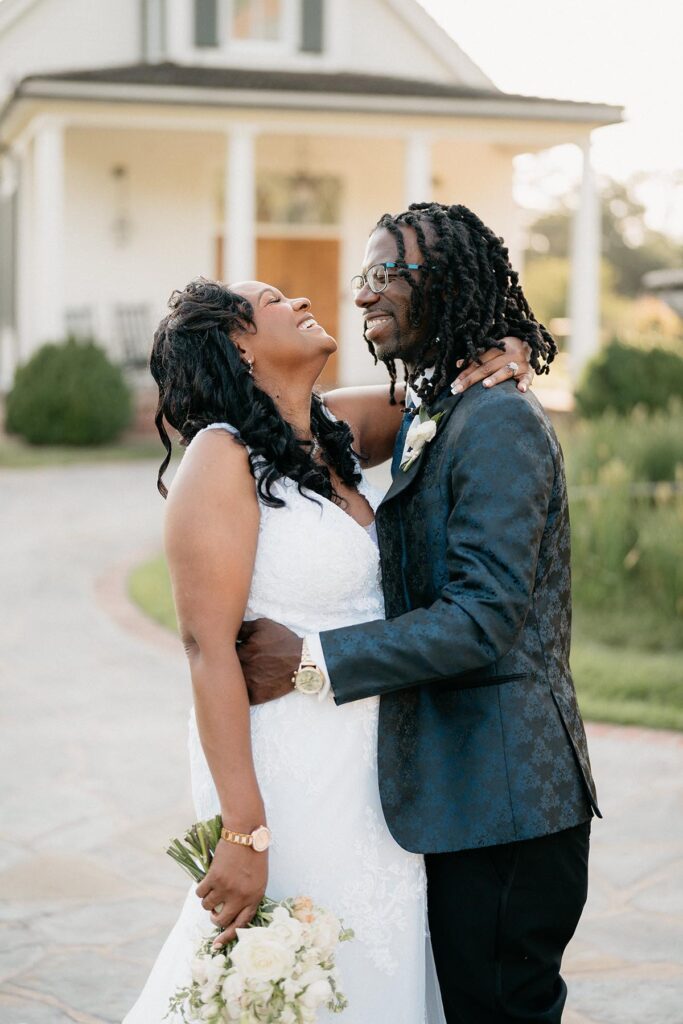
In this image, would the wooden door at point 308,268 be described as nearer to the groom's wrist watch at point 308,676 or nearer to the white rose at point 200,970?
the groom's wrist watch at point 308,676

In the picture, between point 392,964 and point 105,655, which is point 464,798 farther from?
point 105,655

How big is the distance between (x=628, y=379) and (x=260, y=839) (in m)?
14.7

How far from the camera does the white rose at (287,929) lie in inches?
107

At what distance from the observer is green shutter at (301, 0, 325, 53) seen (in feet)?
66.5

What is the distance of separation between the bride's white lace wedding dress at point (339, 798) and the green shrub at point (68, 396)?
575 inches

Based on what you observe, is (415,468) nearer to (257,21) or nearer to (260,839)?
(260,839)

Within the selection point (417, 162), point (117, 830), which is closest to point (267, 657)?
point (117, 830)

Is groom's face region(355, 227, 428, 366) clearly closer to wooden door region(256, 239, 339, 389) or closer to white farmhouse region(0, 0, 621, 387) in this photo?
white farmhouse region(0, 0, 621, 387)

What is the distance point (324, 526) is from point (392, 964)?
0.99 m

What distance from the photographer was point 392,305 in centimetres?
301

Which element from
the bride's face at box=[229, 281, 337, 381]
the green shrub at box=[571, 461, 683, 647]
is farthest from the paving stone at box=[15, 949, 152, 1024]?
the green shrub at box=[571, 461, 683, 647]

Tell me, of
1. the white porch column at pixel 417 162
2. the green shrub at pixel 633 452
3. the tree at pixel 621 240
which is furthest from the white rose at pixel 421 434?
the tree at pixel 621 240

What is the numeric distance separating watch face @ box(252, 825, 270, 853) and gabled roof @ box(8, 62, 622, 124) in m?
16.3

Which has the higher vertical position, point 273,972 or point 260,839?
point 260,839
